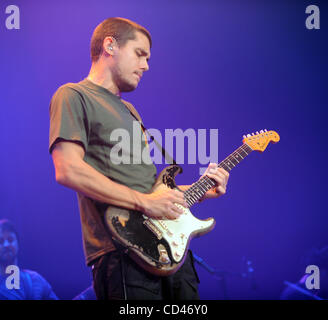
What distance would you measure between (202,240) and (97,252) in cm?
223

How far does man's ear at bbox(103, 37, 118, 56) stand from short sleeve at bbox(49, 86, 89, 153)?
17.3 inches

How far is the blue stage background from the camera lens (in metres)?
3.63

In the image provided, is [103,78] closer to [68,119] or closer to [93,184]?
[68,119]

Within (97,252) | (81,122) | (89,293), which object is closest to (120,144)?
(81,122)

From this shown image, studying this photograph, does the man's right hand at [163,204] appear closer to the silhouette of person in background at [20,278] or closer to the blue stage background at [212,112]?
the blue stage background at [212,112]

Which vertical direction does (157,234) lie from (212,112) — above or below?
below

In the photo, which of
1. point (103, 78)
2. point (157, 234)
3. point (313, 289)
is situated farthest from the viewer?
point (313, 289)

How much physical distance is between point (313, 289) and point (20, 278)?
284 centimetres

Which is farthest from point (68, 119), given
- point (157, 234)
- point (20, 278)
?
point (20, 278)

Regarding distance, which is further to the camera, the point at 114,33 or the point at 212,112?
the point at 212,112

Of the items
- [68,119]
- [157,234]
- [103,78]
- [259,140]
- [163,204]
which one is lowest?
[157,234]

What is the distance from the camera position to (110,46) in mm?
2189

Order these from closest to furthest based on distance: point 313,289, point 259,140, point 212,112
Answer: point 259,140
point 313,289
point 212,112

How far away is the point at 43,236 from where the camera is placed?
3676 millimetres
